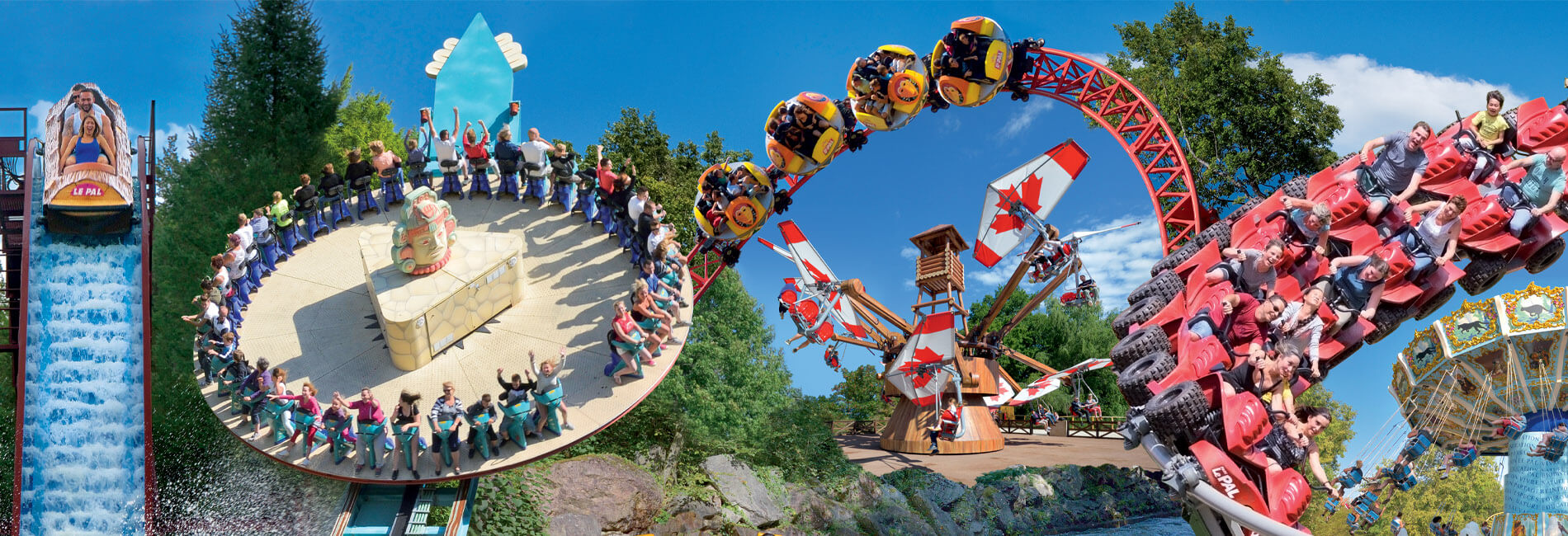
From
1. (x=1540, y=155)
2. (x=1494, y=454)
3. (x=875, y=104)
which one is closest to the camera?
(x=1540, y=155)

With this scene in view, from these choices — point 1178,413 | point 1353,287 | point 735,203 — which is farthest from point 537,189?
point 1353,287

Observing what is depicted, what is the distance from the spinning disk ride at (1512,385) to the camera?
11.8 metres

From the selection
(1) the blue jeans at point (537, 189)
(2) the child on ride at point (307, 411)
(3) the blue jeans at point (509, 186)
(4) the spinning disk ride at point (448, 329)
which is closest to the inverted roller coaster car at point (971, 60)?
(4) the spinning disk ride at point (448, 329)

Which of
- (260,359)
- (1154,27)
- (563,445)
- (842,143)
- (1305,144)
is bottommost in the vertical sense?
(563,445)

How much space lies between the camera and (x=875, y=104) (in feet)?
50.6

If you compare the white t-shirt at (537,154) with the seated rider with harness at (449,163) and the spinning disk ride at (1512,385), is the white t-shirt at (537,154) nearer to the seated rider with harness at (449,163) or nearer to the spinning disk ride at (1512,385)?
the seated rider with harness at (449,163)

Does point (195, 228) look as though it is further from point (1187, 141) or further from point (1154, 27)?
point (1154, 27)

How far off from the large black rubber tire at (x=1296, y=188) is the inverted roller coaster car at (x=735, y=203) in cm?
760

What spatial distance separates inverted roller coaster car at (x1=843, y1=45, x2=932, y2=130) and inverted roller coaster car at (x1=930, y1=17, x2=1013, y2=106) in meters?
0.34

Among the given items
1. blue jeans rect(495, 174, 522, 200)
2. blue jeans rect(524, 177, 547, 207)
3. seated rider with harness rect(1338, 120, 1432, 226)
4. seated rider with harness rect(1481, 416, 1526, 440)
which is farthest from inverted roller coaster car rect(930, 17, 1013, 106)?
seated rider with harness rect(1481, 416, 1526, 440)

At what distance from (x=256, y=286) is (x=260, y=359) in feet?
9.09

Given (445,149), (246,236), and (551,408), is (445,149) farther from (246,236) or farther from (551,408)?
(551,408)

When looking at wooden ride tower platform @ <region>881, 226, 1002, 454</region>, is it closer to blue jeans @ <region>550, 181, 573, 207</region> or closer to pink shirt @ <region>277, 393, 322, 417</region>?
blue jeans @ <region>550, 181, 573, 207</region>

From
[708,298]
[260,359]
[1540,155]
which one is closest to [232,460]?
[260,359]
